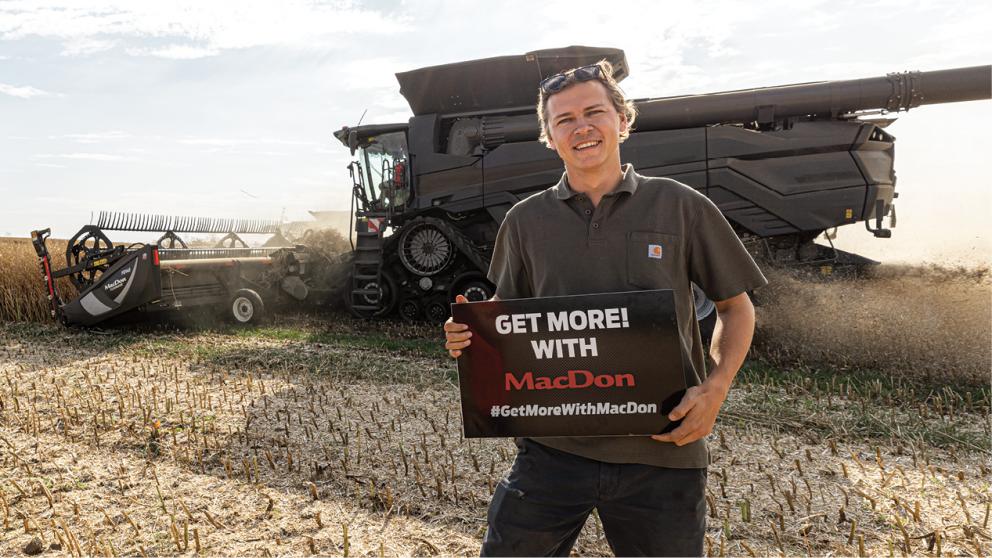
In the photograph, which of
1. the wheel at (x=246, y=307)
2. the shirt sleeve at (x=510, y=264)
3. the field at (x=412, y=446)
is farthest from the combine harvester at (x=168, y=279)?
the shirt sleeve at (x=510, y=264)

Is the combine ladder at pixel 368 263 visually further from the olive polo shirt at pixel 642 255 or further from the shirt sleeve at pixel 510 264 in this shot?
the olive polo shirt at pixel 642 255

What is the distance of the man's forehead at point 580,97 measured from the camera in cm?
172

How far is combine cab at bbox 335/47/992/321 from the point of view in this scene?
8.29m

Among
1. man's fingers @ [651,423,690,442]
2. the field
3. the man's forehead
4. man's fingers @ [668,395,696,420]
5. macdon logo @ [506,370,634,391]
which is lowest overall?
the field

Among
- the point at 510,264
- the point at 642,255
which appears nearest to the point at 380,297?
the point at 510,264

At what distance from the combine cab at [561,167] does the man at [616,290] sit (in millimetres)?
6869

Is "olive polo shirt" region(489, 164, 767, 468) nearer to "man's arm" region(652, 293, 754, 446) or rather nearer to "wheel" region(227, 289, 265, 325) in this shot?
"man's arm" region(652, 293, 754, 446)

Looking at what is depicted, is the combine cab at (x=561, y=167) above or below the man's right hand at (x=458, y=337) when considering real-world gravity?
above

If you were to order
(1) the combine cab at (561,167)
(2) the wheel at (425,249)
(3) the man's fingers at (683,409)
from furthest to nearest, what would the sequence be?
1. (2) the wheel at (425,249)
2. (1) the combine cab at (561,167)
3. (3) the man's fingers at (683,409)

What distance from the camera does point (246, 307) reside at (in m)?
10.7

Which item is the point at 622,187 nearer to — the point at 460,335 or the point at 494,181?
the point at 460,335

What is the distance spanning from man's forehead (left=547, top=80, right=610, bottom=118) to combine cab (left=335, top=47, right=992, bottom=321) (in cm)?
695

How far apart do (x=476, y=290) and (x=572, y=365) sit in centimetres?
799

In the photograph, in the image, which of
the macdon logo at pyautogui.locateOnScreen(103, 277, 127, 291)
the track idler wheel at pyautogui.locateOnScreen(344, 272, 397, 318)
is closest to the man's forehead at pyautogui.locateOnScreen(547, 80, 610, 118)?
the track idler wheel at pyautogui.locateOnScreen(344, 272, 397, 318)
